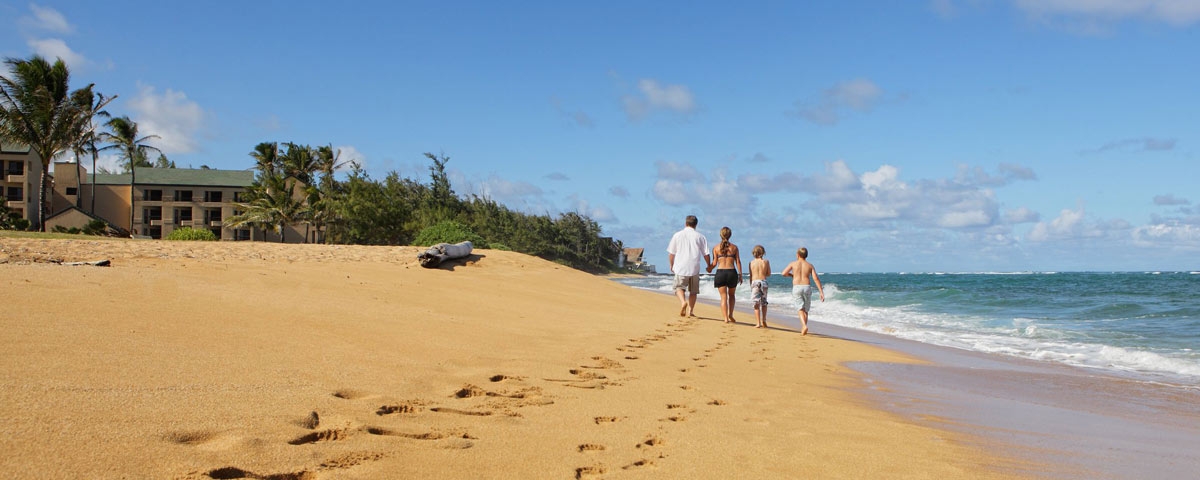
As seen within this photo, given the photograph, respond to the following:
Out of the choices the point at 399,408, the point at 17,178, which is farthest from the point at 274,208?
the point at 399,408

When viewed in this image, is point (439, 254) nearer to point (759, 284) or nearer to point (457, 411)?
point (759, 284)

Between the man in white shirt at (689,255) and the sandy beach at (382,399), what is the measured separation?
3733 millimetres

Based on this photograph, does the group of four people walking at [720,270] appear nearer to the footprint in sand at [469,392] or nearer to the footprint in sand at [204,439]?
the footprint in sand at [469,392]

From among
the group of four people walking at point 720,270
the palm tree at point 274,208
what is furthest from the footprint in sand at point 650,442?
the palm tree at point 274,208

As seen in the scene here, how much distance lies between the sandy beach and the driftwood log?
7.57 m

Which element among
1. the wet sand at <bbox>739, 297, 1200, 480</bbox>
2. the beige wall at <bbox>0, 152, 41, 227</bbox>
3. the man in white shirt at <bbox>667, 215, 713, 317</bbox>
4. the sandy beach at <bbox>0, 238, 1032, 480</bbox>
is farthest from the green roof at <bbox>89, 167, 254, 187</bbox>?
the wet sand at <bbox>739, 297, 1200, 480</bbox>

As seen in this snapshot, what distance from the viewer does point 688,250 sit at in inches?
454

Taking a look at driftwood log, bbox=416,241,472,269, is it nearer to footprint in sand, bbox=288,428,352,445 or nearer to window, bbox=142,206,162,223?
footprint in sand, bbox=288,428,352,445

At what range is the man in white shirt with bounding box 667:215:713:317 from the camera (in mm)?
11500

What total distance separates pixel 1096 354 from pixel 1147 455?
23.8 ft

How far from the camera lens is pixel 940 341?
1222cm

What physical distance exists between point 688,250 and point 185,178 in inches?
2208

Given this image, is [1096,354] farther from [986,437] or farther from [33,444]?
[33,444]

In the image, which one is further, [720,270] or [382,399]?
[720,270]
